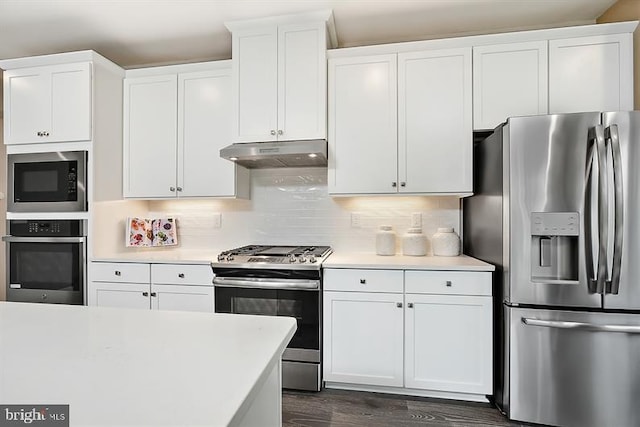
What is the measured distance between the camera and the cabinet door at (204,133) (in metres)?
2.75

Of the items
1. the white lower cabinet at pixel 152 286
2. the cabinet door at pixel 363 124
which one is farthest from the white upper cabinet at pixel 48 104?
the cabinet door at pixel 363 124

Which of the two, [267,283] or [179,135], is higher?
[179,135]

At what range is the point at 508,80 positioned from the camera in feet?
7.73

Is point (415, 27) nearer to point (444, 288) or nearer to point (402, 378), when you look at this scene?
point (444, 288)

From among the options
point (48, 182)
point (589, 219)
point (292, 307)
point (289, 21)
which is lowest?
point (292, 307)

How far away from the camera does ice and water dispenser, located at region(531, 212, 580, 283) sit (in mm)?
1840

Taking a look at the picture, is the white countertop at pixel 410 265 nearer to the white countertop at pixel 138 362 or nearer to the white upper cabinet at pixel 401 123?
the white upper cabinet at pixel 401 123

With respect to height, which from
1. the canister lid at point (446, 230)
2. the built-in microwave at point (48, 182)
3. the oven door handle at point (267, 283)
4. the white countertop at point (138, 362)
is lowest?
the oven door handle at point (267, 283)

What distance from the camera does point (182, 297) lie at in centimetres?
247

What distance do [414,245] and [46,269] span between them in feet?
9.32

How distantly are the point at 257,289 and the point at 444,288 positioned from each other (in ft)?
3.99

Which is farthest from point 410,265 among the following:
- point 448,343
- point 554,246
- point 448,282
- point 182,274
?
point 182,274

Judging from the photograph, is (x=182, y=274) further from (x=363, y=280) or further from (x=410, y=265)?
(x=410, y=265)

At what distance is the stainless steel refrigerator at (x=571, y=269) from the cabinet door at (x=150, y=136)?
2454mm
